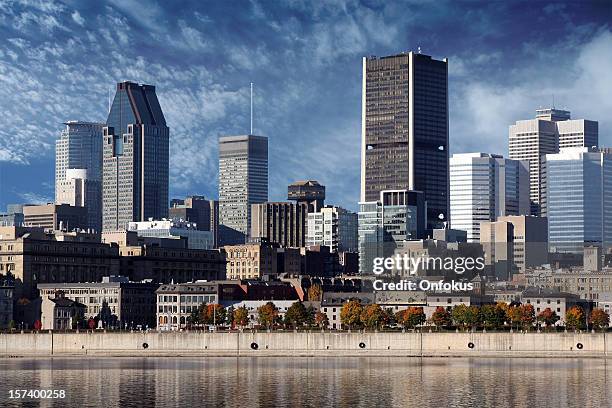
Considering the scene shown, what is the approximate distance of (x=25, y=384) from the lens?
189 metres

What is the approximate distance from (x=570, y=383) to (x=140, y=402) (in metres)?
51.0

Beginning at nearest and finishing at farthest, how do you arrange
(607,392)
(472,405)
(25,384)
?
1. (472,405)
2. (607,392)
3. (25,384)

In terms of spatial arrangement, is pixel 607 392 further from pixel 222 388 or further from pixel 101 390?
pixel 101 390

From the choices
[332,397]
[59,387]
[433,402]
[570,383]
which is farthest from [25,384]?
[570,383]

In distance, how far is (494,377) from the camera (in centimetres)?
19875

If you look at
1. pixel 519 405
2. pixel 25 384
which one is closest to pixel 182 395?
pixel 25 384

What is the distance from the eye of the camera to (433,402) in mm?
167500

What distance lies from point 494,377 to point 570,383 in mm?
11961

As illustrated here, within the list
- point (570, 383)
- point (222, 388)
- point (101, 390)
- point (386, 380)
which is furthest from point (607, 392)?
point (101, 390)

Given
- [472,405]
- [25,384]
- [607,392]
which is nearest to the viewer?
[472,405]

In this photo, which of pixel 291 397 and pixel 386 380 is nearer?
pixel 291 397

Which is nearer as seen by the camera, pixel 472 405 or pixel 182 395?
pixel 472 405

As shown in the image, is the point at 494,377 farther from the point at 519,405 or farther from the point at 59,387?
the point at 59,387

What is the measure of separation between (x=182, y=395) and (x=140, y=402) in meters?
8.36
